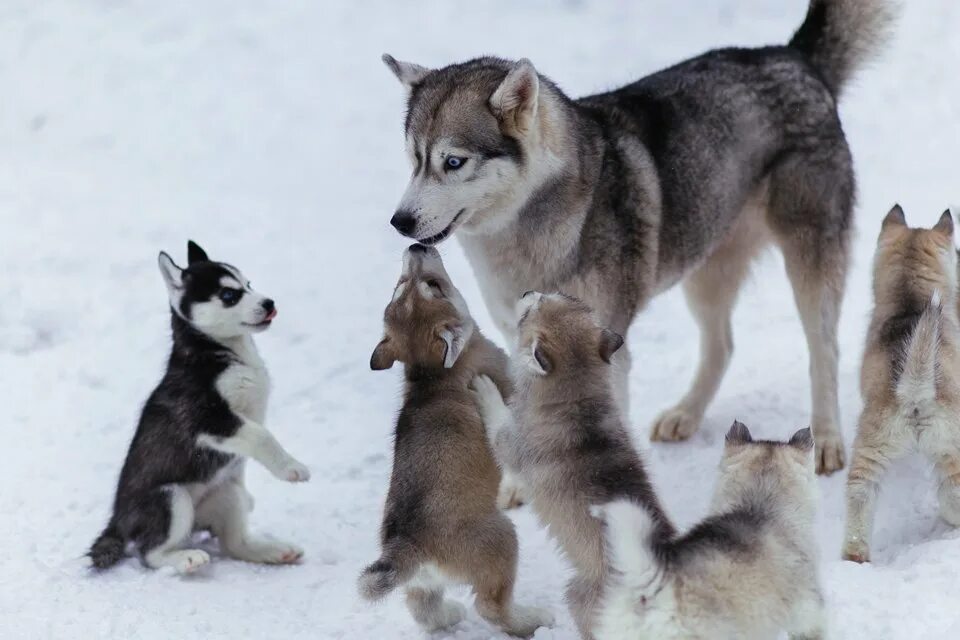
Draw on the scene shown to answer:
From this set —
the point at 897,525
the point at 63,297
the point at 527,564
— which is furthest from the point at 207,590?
the point at 63,297

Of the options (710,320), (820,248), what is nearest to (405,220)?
(820,248)

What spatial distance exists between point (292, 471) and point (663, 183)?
2483 mm

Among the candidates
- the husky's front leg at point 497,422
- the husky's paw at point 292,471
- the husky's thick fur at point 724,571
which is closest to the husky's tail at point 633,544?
the husky's thick fur at point 724,571

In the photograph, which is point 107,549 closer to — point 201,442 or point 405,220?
point 201,442

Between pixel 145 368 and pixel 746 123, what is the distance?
4556 mm

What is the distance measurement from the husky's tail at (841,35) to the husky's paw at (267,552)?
4.27 metres

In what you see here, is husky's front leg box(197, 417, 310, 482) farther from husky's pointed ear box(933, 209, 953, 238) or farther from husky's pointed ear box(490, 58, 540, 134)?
husky's pointed ear box(933, 209, 953, 238)

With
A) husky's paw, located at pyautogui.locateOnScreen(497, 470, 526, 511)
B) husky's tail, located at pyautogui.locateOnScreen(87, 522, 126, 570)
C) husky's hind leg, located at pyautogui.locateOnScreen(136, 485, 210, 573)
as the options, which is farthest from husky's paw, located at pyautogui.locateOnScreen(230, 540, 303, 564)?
husky's paw, located at pyautogui.locateOnScreen(497, 470, 526, 511)

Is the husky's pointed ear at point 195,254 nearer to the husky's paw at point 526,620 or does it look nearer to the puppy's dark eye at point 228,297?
the puppy's dark eye at point 228,297

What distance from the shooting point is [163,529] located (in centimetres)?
602

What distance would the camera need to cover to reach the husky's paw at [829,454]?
691 centimetres

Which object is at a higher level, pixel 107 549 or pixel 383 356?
pixel 383 356

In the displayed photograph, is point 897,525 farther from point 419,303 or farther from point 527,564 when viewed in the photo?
point 419,303

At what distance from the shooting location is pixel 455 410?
210 inches
